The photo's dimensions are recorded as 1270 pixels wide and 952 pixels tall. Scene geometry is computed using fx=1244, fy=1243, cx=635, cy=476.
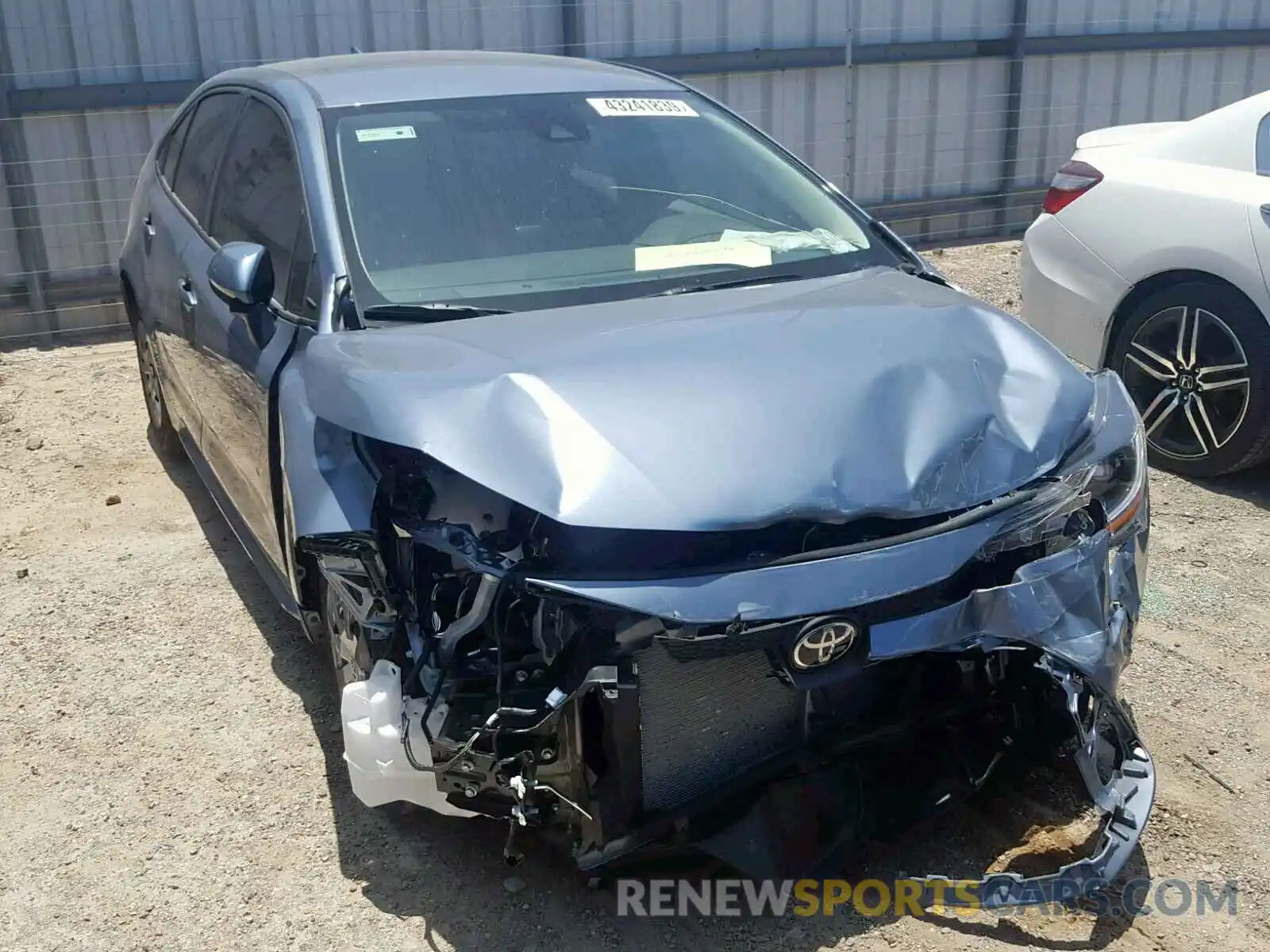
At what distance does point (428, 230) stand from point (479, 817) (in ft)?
5.03

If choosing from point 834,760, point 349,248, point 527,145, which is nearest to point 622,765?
point 834,760

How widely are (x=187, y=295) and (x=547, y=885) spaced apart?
240 cm

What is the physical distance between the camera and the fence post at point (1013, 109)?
406 inches

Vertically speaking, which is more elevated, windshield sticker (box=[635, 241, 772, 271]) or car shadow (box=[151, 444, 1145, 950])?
windshield sticker (box=[635, 241, 772, 271])

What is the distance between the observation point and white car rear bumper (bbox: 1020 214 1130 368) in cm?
530

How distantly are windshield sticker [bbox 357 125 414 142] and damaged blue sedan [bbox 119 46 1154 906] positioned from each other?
0.49 ft

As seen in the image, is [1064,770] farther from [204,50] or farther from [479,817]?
[204,50]

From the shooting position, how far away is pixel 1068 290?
17.8ft

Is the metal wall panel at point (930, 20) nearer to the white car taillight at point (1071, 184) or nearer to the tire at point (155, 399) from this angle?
the white car taillight at point (1071, 184)

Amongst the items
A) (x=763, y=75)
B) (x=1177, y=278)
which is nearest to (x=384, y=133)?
(x=1177, y=278)

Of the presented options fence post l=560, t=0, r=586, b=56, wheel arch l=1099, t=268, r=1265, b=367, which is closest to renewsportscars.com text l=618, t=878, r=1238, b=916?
wheel arch l=1099, t=268, r=1265, b=367

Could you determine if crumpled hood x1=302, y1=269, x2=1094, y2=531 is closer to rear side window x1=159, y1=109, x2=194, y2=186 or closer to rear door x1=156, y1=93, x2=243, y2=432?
rear door x1=156, y1=93, x2=243, y2=432

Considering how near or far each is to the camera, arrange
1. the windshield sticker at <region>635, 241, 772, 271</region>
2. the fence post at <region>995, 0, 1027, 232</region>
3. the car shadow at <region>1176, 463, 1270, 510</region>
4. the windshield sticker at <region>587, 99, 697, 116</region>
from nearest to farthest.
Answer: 1. the windshield sticker at <region>635, 241, 772, 271</region>
2. the windshield sticker at <region>587, 99, 697, 116</region>
3. the car shadow at <region>1176, 463, 1270, 510</region>
4. the fence post at <region>995, 0, 1027, 232</region>

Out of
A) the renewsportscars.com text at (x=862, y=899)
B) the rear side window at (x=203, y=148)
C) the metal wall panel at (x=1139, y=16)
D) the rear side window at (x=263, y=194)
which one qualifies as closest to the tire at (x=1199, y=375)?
the renewsportscars.com text at (x=862, y=899)
